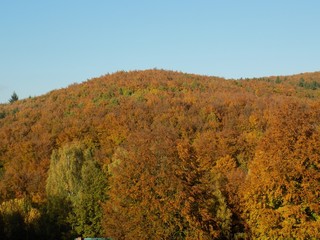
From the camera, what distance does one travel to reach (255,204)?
27344 mm

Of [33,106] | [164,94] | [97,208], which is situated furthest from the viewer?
[33,106]

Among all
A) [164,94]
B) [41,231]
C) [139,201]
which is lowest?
[41,231]

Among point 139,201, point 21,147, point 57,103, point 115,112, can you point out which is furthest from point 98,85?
point 139,201

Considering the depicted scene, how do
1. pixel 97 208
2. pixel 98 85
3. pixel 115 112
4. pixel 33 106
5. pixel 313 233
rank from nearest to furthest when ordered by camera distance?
pixel 313 233 < pixel 97 208 < pixel 115 112 < pixel 33 106 < pixel 98 85

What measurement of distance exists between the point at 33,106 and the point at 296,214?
Answer: 264 feet

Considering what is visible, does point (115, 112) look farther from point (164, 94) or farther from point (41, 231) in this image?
point (41, 231)

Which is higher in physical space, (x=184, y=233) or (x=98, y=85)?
(x=98, y=85)

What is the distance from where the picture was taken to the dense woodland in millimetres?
26719

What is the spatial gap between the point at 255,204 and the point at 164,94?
63.6m

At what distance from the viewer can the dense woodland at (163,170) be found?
26.7 m

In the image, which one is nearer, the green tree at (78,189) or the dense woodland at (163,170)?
the dense woodland at (163,170)

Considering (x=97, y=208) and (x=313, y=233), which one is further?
(x=97, y=208)

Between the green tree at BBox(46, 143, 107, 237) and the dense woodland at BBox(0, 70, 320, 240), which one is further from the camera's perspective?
the green tree at BBox(46, 143, 107, 237)

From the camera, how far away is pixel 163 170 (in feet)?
94.9
